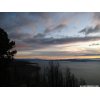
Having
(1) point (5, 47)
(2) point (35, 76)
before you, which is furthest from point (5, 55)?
(2) point (35, 76)

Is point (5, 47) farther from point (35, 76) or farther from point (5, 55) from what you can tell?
point (35, 76)

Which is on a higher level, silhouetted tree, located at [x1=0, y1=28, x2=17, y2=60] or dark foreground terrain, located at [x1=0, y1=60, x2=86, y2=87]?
silhouetted tree, located at [x1=0, y1=28, x2=17, y2=60]

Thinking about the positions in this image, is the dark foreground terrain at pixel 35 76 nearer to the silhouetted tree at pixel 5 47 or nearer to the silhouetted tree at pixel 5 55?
the silhouetted tree at pixel 5 55

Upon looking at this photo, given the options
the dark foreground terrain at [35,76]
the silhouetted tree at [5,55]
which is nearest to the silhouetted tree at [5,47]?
the silhouetted tree at [5,55]

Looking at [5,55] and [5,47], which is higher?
[5,47]

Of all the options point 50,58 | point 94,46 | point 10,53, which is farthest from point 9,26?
point 94,46

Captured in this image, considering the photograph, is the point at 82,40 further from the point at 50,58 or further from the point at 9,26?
the point at 9,26

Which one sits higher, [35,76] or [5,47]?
[5,47]

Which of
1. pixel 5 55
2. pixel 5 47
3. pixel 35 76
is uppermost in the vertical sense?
pixel 5 47

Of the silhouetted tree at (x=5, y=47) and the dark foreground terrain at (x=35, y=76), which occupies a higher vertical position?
the silhouetted tree at (x=5, y=47)

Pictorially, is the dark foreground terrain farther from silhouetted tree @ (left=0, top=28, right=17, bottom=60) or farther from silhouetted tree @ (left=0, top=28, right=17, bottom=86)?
silhouetted tree @ (left=0, top=28, right=17, bottom=60)

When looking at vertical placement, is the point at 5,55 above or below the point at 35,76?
above

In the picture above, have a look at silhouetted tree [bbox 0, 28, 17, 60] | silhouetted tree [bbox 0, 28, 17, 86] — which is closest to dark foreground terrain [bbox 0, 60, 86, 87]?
silhouetted tree [bbox 0, 28, 17, 86]
